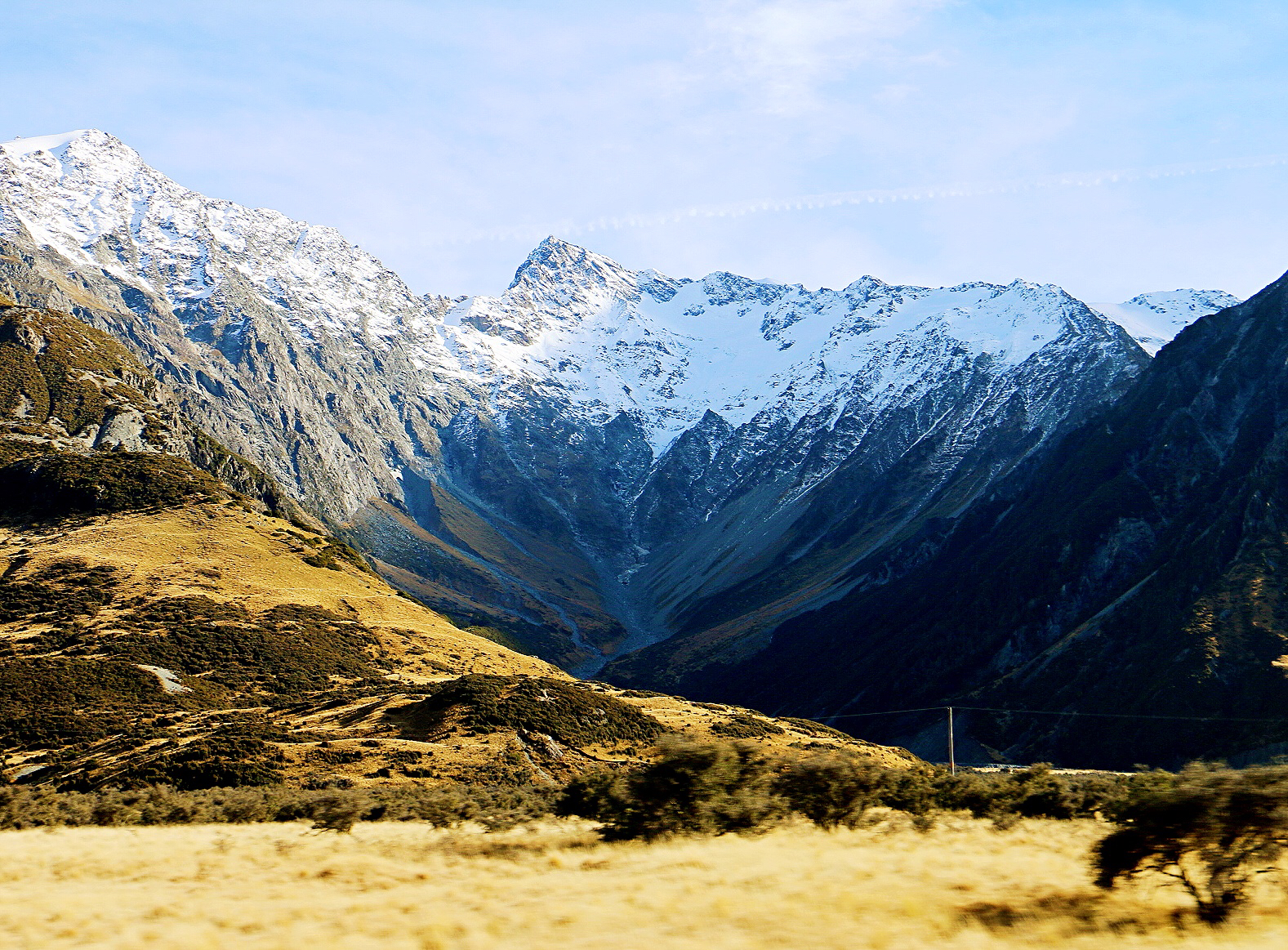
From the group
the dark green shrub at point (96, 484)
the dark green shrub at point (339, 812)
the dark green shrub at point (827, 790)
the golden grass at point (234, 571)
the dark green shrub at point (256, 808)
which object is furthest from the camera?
the dark green shrub at point (96, 484)

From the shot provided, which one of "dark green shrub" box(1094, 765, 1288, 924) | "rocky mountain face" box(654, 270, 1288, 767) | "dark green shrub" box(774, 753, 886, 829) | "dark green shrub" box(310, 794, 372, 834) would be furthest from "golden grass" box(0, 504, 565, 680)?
"dark green shrub" box(1094, 765, 1288, 924)

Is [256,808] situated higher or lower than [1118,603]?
higher

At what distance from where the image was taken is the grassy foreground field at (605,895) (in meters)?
14.9

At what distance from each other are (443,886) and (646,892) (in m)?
4.57

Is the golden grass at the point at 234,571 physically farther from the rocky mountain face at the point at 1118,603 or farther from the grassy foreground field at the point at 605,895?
the grassy foreground field at the point at 605,895

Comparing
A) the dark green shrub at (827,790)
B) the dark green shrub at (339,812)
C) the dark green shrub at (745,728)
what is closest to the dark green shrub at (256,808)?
the dark green shrub at (339,812)

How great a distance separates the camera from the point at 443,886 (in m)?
19.5

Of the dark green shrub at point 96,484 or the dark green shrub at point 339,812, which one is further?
the dark green shrub at point 96,484

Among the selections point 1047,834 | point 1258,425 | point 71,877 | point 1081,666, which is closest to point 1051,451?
point 1258,425

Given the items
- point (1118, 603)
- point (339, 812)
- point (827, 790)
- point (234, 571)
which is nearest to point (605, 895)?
point (827, 790)

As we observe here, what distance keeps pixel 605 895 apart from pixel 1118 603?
133 metres

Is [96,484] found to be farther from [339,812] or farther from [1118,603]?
[1118,603]

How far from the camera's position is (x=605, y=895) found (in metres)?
18.0

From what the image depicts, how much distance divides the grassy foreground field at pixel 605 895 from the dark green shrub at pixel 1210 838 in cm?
48
